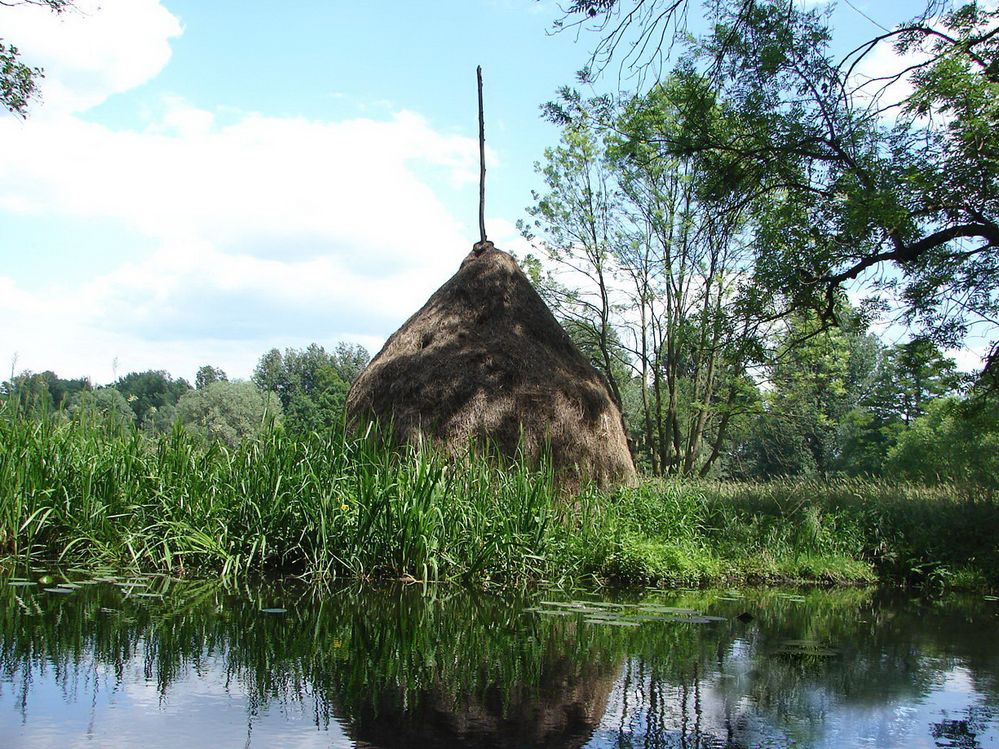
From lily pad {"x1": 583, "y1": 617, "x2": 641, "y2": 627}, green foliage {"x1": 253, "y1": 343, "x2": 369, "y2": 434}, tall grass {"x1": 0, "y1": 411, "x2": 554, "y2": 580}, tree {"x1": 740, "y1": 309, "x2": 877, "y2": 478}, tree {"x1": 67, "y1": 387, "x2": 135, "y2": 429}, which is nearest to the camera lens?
lily pad {"x1": 583, "y1": 617, "x2": 641, "y2": 627}

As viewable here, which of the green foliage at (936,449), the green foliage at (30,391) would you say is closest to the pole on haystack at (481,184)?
the green foliage at (30,391)

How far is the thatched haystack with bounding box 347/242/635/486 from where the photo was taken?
9445mm

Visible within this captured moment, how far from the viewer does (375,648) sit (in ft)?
13.1

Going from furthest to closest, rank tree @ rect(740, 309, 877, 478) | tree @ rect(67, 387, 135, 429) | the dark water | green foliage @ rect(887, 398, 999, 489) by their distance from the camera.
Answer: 1. green foliage @ rect(887, 398, 999, 489)
2. tree @ rect(740, 309, 877, 478)
3. tree @ rect(67, 387, 135, 429)
4. the dark water

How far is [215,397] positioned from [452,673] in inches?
2463

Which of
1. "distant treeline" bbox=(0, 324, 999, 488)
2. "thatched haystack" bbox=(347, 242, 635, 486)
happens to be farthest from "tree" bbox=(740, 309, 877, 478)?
"thatched haystack" bbox=(347, 242, 635, 486)

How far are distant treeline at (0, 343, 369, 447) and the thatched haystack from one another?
1298 mm

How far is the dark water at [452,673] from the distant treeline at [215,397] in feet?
6.76

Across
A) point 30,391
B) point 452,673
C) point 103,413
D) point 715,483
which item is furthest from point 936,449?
point 452,673

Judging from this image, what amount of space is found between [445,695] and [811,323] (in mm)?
14986

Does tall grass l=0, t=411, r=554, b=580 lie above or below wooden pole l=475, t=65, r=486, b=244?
below

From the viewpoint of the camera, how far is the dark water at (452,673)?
2.79 m

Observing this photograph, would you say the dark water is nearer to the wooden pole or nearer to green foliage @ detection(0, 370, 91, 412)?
green foliage @ detection(0, 370, 91, 412)

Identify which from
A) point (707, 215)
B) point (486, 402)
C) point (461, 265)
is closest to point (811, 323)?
point (707, 215)
